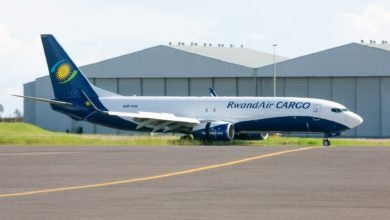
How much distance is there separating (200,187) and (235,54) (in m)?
71.1

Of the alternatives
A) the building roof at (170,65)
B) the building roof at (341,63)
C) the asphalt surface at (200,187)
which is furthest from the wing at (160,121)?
the asphalt surface at (200,187)

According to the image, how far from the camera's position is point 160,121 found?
5875 centimetres

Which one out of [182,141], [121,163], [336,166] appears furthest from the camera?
[182,141]

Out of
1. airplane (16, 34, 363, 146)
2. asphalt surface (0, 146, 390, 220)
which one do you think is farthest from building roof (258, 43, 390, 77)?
asphalt surface (0, 146, 390, 220)

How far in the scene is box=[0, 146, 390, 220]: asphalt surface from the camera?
16.8m

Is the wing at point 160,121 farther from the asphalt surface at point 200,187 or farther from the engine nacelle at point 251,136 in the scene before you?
the asphalt surface at point 200,187

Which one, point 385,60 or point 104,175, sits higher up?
point 385,60

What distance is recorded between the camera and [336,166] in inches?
1093

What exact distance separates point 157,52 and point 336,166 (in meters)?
57.0

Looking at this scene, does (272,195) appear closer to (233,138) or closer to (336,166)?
(336,166)

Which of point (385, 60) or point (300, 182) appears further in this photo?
point (385, 60)

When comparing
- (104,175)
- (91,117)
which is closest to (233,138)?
(91,117)

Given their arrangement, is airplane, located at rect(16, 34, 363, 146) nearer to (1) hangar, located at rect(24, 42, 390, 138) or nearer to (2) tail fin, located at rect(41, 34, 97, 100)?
(2) tail fin, located at rect(41, 34, 97, 100)

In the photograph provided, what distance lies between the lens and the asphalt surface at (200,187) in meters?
16.8
